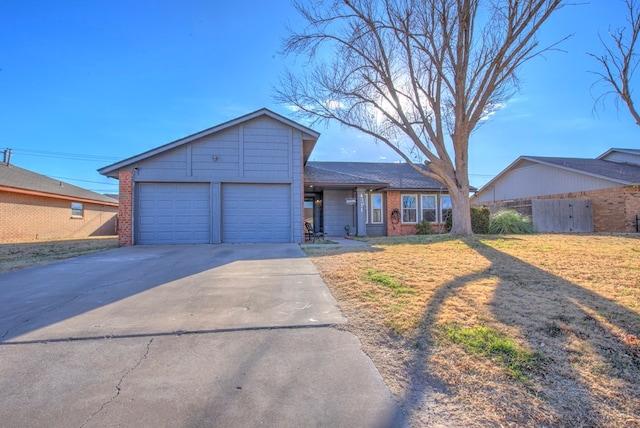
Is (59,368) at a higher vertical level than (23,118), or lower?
lower

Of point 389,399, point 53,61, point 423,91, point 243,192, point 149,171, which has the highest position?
point 53,61

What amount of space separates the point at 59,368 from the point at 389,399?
8.33 feet

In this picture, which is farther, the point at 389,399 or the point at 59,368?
the point at 59,368

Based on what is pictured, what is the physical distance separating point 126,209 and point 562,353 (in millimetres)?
12331

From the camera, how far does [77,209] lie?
65.8ft

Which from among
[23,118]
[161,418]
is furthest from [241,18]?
[23,118]

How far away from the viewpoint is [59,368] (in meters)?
2.48

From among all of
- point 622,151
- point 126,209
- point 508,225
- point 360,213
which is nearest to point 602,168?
point 622,151

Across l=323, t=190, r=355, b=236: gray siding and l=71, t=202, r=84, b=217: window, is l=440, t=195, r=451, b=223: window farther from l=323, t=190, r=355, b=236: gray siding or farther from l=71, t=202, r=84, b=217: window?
l=71, t=202, r=84, b=217: window

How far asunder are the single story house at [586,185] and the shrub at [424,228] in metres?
6.64

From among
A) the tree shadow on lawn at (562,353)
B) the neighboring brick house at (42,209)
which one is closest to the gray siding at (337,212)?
the tree shadow on lawn at (562,353)

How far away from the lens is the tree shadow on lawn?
75.5 inches

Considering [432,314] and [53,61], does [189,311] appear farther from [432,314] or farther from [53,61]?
[53,61]

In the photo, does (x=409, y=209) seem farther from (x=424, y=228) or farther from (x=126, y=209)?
(x=126, y=209)
